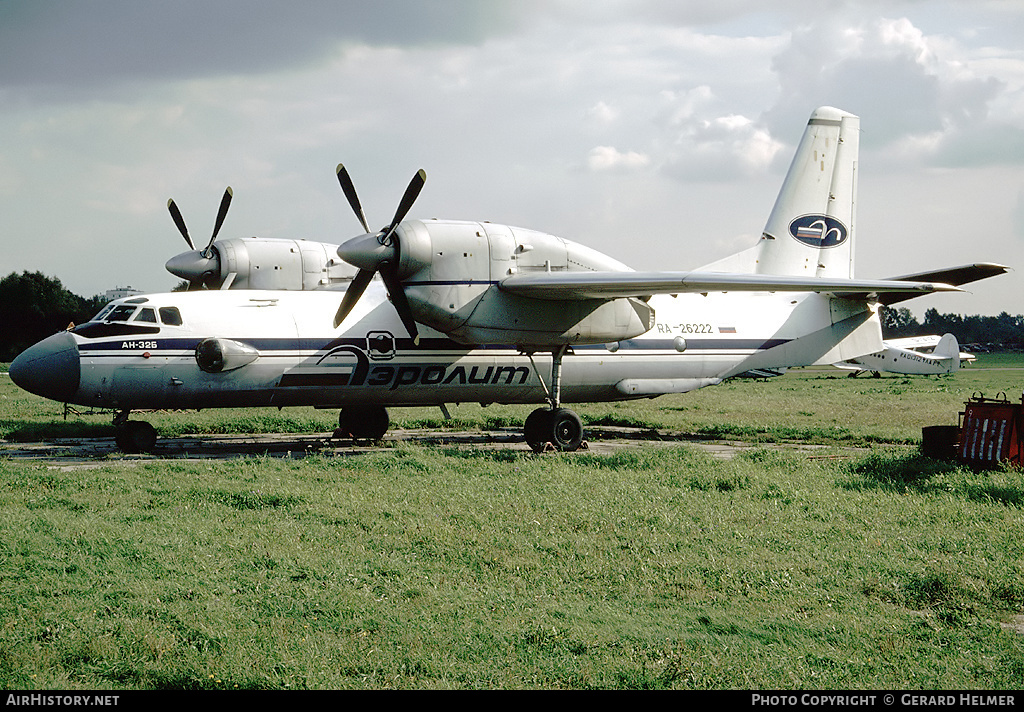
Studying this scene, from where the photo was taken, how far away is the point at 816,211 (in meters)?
25.0

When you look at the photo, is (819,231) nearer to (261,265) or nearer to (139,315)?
(261,265)

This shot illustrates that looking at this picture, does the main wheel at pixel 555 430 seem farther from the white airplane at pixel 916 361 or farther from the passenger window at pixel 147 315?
the white airplane at pixel 916 361

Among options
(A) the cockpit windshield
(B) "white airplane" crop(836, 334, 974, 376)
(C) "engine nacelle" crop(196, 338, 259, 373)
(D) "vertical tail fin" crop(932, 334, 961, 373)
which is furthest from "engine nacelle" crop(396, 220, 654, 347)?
(D) "vertical tail fin" crop(932, 334, 961, 373)

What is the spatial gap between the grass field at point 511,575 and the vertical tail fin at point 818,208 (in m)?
10.1

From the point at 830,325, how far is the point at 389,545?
17216 millimetres

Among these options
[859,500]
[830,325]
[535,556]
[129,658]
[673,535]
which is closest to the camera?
[129,658]

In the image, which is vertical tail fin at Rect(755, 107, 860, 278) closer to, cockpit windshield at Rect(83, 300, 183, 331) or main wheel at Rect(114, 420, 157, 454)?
cockpit windshield at Rect(83, 300, 183, 331)

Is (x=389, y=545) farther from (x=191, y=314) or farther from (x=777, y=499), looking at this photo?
(x=191, y=314)

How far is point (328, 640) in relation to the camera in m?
6.71

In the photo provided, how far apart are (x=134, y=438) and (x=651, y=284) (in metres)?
11.1

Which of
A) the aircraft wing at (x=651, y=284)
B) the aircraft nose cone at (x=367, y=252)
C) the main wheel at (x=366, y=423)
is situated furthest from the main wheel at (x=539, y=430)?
the aircraft nose cone at (x=367, y=252)

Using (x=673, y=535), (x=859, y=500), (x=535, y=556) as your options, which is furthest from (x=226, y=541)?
(x=859, y=500)

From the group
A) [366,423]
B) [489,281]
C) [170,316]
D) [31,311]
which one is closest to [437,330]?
[489,281]

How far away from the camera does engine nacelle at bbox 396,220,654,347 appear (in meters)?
17.6
